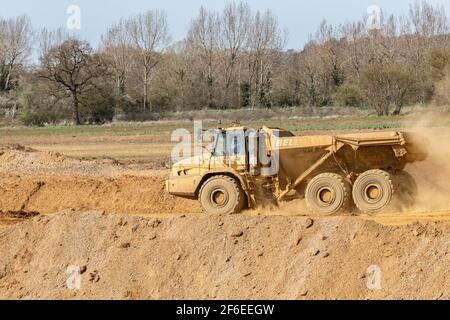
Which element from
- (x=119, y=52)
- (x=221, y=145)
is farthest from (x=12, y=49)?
(x=221, y=145)

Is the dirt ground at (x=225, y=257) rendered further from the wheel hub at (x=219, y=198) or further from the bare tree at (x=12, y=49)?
the bare tree at (x=12, y=49)

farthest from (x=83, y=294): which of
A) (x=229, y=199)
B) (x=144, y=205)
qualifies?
(x=144, y=205)

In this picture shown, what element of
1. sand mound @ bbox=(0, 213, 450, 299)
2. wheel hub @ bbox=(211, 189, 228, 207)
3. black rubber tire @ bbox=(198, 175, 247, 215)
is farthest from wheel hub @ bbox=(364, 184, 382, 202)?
sand mound @ bbox=(0, 213, 450, 299)

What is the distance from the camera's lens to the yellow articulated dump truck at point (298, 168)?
55.3 feet

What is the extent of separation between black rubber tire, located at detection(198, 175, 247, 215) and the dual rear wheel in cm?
164

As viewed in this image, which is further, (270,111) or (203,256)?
(270,111)

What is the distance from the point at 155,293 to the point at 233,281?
1.34 m

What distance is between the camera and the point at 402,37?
76.7 metres

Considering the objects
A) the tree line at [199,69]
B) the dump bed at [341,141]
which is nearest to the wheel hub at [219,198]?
the dump bed at [341,141]

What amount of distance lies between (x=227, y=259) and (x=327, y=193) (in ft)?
16.9

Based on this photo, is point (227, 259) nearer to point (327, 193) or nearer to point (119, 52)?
point (327, 193)

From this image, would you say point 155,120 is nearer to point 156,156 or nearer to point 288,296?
point 156,156

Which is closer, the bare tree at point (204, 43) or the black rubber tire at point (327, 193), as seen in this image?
the black rubber tire at point (327, 193)

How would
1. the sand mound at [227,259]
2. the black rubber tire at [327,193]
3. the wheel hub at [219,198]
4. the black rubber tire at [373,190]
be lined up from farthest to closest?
the wheel hub at [219,198], the black rubber tire at [327,193], the black rubber tire at [373,190], the sand mound at [227,259]
